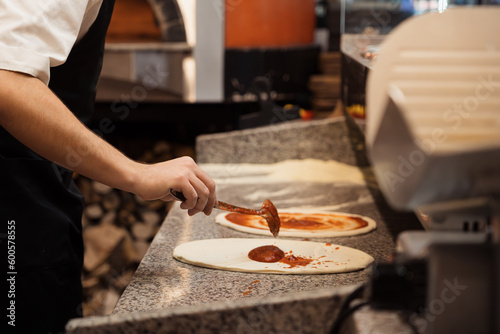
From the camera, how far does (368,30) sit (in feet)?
8.85

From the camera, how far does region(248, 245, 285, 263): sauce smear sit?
1.48 meters

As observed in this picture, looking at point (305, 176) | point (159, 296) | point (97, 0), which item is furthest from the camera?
point (305, 176)

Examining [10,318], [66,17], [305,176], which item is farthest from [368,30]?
[10,318]

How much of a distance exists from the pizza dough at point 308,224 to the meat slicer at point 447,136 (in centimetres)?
89

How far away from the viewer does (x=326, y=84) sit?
17.3 feet

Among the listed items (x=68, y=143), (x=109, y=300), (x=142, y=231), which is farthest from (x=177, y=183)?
(x=142, y=231)

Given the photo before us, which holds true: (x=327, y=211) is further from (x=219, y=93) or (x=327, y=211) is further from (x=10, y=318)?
(x=219, y=93)

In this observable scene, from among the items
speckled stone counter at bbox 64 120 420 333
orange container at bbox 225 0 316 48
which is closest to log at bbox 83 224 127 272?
speckled stone counter at bbox 64 120 420 333

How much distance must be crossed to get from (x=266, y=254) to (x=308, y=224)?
14.4 inches

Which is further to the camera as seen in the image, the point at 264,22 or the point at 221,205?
the point at 264,22

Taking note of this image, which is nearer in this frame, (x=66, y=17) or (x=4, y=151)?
(x=66, y=17)

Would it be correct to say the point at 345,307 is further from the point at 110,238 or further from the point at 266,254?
the point at 110,238

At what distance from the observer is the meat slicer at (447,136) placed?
2.40ft

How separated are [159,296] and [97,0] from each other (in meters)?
0.73
